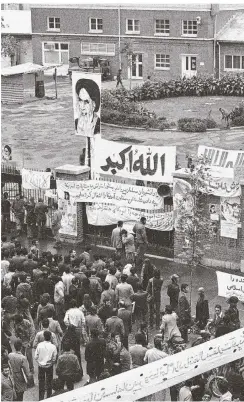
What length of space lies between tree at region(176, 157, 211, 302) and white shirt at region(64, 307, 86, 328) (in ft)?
15.3

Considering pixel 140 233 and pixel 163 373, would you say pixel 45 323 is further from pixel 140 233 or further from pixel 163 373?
pixel 140 233

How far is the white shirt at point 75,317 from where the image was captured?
1639cm

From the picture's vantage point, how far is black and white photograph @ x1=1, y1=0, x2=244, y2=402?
14.6m

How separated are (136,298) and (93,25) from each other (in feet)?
127

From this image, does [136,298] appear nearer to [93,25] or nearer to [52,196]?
[52,196]

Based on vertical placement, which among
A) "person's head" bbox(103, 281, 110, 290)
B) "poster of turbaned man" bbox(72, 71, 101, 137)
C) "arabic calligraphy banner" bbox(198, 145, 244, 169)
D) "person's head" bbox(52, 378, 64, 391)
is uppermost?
Result: "poster of turbaned man" bbox(72, 71, 101, 137)

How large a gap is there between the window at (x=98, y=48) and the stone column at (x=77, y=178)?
29864 mm

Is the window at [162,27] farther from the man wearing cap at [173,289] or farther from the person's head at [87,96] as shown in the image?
the man wearing cap at [173,289]

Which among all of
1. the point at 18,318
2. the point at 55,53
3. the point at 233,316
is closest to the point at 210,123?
the point at 55,53

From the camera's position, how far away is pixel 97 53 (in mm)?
54156

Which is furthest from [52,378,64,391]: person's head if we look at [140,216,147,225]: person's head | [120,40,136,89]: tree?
[120,40,136,89]: tree

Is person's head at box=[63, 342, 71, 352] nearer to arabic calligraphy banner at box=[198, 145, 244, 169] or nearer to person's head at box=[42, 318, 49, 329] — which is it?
person's head at box=[42, 318, 49, 329]

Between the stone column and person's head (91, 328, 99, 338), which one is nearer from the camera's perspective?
person's head (91, 328, 99, 338)

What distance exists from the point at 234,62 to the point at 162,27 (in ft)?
16.3
